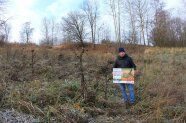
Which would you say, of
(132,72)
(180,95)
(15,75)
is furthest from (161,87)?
(15,75)

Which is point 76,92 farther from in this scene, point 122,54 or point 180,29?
point 180,29

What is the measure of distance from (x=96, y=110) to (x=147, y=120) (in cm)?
137

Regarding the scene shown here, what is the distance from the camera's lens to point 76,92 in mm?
9516

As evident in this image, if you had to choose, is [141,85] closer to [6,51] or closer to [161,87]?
[161,87]

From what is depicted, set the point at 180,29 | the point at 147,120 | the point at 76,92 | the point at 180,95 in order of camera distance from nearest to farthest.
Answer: the point at 147,120
the point at 76,92
the point at 180,95
the point at 180,29

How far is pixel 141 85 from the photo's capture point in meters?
12.5

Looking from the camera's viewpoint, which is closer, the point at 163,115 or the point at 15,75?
the point at 163,115

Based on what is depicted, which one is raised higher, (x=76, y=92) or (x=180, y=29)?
(x=180, y=29)

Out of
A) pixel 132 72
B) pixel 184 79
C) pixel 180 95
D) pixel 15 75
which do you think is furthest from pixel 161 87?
pixel 15 75

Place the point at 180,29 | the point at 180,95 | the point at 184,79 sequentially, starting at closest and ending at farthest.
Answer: the point at 180,95, the point at 184,79, the point at 180,29

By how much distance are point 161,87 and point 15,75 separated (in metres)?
5.11

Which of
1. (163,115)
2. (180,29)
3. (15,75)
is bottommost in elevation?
(163,115)

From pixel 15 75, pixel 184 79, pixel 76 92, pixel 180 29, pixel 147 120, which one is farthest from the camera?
pixel 180 29

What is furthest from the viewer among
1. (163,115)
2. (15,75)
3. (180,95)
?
(15,75)
